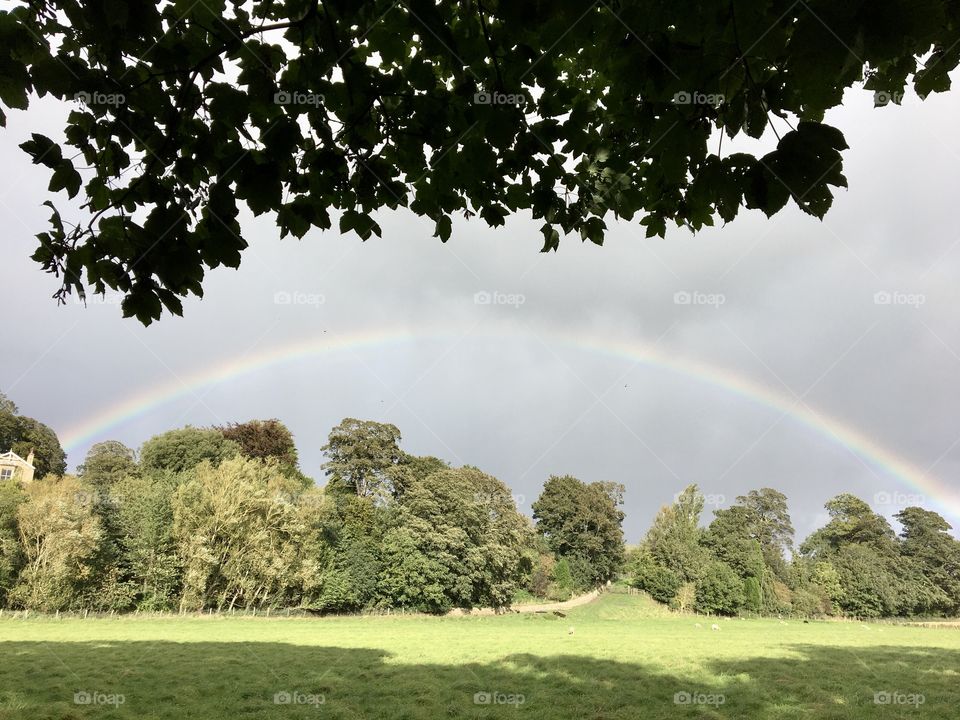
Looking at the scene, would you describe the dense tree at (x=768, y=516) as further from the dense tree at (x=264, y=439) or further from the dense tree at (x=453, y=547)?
the dense tree at (x=264, y=439)

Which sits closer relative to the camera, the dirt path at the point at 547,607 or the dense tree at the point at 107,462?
the dirt path at the point at 547,607

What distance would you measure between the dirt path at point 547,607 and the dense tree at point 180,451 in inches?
778

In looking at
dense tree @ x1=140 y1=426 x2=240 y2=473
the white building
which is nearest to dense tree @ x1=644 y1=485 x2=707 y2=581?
dense tree @ x1=140 y1=426 x2=240 y2=473

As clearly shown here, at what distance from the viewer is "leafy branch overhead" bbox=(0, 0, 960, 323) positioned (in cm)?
162

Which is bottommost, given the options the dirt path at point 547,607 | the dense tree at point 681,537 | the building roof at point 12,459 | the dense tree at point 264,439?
the dirt path at point 547,607

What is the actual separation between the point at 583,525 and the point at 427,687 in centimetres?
3893

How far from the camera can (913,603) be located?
48156mm

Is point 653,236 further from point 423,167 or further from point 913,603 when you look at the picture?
point 913,603

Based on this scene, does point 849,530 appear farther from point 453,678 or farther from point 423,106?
point 423,106

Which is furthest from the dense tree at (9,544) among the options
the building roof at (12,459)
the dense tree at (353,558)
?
the building roof at (12,459)

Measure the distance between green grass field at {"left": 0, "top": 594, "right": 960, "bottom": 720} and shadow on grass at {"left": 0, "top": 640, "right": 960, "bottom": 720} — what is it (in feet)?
0.12

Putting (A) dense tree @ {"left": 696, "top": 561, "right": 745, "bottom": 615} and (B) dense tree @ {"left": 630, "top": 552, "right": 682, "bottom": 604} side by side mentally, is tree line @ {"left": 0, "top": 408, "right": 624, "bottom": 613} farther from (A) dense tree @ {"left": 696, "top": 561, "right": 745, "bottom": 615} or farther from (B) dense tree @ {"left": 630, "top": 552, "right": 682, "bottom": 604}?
(A) dense tree @ {"left": 696, "top": 561, "right": 745, "bottom": 615}

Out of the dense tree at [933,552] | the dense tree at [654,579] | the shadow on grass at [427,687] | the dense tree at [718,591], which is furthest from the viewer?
the dense tree at [933,552]

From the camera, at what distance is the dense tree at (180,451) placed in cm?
3891
